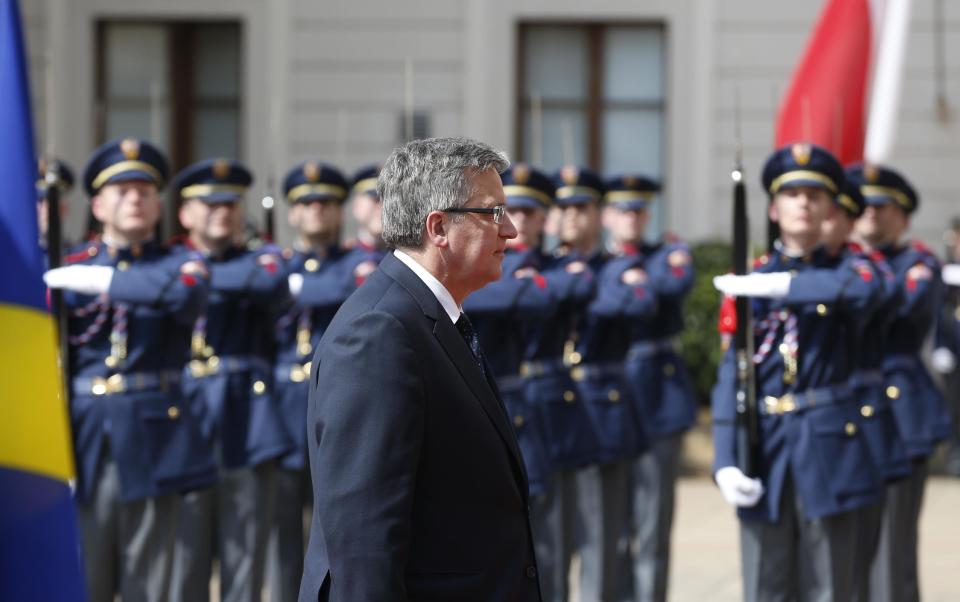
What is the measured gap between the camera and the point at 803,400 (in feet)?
20.4

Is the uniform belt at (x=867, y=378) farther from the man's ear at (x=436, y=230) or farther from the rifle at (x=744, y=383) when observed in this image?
the man's ear at (x=436, y=230)

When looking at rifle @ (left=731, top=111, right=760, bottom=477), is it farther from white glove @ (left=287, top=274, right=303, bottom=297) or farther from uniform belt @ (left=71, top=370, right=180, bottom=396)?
white glove @ (left=287, top=274, right=303, bottom=297)

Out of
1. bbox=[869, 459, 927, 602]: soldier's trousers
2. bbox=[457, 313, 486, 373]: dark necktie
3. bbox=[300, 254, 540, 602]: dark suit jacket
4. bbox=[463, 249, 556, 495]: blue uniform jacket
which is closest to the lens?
bbox=[300, 254, 540, 602]: dark suit jacket

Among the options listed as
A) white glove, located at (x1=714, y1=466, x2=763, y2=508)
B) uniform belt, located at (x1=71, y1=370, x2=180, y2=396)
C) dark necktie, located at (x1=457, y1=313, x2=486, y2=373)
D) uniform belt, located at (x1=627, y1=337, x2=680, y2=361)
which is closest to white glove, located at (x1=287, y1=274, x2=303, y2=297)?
uniform belt, located at (x1=71, y1=370, x2=180, y2=396)

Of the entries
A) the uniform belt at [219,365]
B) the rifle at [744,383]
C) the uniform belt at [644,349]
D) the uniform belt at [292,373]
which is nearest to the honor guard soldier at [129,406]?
the uniform belt at [219,365]

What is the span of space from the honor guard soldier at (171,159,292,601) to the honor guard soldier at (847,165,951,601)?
2.53 m

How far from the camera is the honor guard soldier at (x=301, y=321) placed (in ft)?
25.7

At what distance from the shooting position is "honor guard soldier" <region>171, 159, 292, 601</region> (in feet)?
24.2

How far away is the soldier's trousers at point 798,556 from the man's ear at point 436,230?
293cm

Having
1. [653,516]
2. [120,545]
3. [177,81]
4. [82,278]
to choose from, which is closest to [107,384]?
[82,278]

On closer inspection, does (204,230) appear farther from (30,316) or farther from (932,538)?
(932,538)

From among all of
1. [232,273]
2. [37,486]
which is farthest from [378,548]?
[232,273]

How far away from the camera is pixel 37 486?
4.46 meters

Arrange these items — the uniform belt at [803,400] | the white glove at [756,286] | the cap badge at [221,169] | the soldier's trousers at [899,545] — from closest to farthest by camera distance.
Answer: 1. the white glove at [756,286]
2. the uniform belt at [803,400]
3. the soldier's trousers at [899,545]
4. the cap badge at [221,169]
